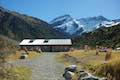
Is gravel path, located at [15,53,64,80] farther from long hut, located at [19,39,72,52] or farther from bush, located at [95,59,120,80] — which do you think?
long hut, located at [19,39,72,52]

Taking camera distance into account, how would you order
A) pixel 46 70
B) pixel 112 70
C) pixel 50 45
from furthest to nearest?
1. pixel 50 45
2. pixel 46 70
3. pixel 112 70

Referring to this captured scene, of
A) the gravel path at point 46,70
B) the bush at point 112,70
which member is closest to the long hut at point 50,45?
the gravel path at point 46,70

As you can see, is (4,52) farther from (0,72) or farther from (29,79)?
(29,79)

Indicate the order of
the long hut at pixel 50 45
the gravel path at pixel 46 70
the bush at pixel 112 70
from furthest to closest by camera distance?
1. the long hut at pixel 50 45
2. the gravel path at pixel 46 70
3. the bush at pixel 112 70

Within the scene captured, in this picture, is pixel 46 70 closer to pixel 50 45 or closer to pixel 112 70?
pixel 112 70

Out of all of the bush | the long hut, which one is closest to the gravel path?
the bush

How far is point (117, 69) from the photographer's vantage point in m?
22.5

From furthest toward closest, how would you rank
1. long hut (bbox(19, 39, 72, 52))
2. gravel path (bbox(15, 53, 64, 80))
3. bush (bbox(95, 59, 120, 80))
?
long hut (bbox(19, 39, 72, 52)), gravel path (bbox(15, 53, 64, 80)), bush (bbox(95, 59, 120, 80))

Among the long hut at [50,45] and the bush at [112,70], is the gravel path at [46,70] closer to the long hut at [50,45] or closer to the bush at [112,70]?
the bush at [112,70]

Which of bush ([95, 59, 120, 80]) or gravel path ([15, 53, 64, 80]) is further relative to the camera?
gravel path ([15, 53, 64, 80])

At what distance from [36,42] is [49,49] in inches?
270

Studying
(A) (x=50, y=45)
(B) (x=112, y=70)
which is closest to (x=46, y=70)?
(B) (x=112, y=70)

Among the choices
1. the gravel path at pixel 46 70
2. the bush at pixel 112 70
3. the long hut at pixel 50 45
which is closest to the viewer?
the bush at pixel 112 70

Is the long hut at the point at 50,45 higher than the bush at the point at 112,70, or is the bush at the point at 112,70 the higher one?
the long hut at the point at 50,45
